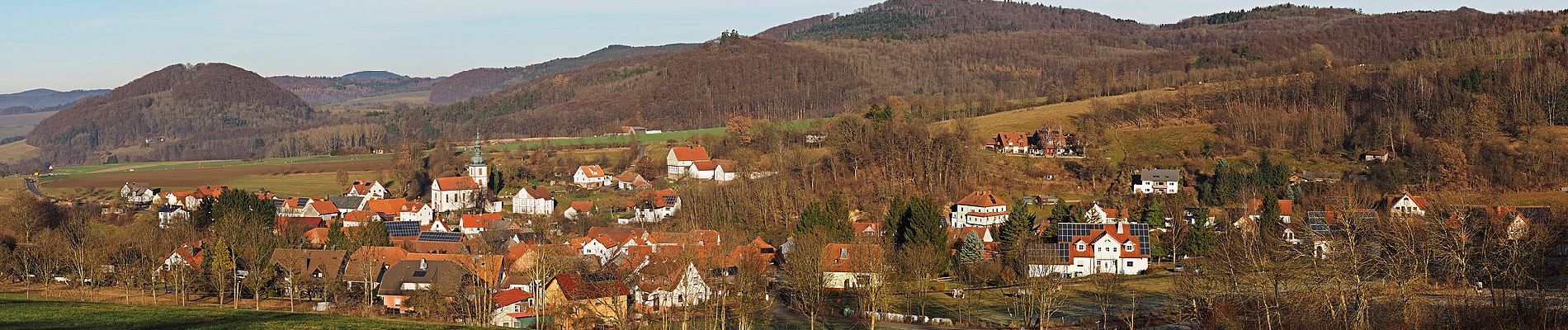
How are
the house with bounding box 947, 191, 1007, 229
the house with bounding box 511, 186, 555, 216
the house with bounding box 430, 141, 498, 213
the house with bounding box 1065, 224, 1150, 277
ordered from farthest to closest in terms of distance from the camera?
the house with bounding box 430, 141, 498, 213, the house with bounding box 511, 186, 555, 216, the house with bounding box 947, 191, 1007, 229, the house with bounding box 1065, 224, 1150, 277

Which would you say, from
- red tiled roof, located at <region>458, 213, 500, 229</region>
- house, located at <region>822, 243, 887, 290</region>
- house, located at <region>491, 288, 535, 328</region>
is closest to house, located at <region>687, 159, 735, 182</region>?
red tiled roof, located at <region>458, 213, 500, 229</region>

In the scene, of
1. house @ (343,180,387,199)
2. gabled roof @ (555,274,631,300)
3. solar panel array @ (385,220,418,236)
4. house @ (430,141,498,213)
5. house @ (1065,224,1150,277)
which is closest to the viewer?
gabled roof @ (555,274,631,300)

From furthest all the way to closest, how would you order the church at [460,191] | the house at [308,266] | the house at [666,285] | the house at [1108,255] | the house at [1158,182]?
the church at [460,191]
the house at [1158,182]
the house at [1108,255]
the house at [308,266]
the house at [666,285]

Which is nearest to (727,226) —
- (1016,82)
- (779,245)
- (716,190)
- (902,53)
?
(779,245)

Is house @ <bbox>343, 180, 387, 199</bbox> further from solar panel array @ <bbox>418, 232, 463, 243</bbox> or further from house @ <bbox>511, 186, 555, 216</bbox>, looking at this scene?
solar panel array @ <bbox>418, 232, 463, 243</bbox>

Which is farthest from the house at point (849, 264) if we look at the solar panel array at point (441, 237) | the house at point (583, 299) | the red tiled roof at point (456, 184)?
the red tiled roof at point (456, 184)

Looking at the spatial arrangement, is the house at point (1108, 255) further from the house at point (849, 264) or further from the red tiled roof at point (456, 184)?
the red tiled roof at point (456, 184)
